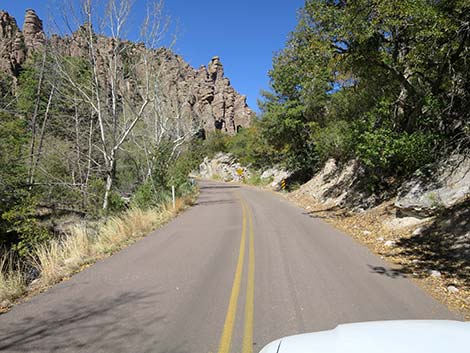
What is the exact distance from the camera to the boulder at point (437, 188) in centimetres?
817

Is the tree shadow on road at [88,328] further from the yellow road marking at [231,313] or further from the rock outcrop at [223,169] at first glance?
the rock outcrop at [223,169]

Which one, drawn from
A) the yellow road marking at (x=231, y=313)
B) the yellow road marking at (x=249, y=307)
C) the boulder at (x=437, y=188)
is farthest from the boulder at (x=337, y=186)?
the yellow road marking at (x=231, y=313)

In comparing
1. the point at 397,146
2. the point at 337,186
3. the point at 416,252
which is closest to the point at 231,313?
the point at 416,252

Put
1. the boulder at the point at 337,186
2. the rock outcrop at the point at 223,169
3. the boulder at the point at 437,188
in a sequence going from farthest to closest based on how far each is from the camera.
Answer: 1. the rock outcrop at the point at 223,169
2. the boulder at the point at 337,186
3. the boulder at the point at 437,188

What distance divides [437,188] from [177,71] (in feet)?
58.5

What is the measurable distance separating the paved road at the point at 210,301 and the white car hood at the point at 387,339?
5.24 feet

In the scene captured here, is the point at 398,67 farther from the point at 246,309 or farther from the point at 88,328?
the point at 88,328

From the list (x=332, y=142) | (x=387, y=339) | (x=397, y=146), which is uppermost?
(x=332, y=142)

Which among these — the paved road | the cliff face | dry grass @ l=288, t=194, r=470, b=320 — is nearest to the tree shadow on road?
the paved road

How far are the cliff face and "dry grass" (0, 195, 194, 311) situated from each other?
7.83 m

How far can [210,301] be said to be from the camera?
4.68 meters

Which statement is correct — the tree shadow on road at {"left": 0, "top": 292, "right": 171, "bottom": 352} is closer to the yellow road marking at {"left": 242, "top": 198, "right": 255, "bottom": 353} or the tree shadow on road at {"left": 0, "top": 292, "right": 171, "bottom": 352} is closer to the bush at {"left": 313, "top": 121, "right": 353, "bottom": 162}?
the yellow road marking at {"left": 242, "top": 198, "right": 255, "bottom": 353}

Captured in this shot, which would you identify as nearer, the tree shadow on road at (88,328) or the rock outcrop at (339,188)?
the tree shadow on road at (88,328)

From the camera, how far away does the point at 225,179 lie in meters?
54.3
